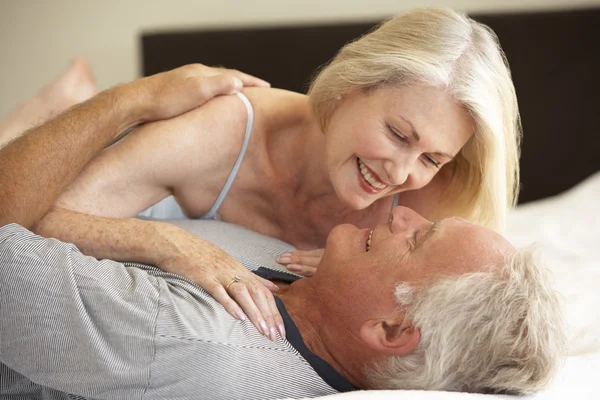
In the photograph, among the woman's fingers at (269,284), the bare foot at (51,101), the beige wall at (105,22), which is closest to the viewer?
the woman's fingers at (269,284)

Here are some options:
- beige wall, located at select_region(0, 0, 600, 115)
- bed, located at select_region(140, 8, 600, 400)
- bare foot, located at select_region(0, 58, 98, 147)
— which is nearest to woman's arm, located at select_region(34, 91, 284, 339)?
bare foot, located at select_region(0, 58, 98, 147)

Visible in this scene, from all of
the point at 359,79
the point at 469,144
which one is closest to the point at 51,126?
the point at 359,79

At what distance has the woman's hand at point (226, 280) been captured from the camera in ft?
4.16

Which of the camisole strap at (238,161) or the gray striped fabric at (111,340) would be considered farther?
the camisole strap at (238,161)

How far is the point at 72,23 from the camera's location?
3545mm

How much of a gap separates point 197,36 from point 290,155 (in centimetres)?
173

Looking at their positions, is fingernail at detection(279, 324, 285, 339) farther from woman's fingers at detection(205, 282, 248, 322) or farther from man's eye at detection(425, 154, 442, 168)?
man's eye at detection(425, 154, 442, 168)

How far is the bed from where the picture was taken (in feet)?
9.05

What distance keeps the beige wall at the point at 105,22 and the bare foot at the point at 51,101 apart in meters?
1.04

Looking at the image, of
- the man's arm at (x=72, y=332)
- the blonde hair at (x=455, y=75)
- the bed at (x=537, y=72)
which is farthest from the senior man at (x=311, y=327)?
the bed at (x=537, y=72)

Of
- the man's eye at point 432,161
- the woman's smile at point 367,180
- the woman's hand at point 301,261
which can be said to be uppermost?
the man's eye at point 432,161

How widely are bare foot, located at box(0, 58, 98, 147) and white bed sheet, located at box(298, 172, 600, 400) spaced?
57.9 inches

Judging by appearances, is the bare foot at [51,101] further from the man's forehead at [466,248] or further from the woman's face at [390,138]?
the man's forehead at [466,248]

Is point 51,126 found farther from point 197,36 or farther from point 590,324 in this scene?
point 197,36
